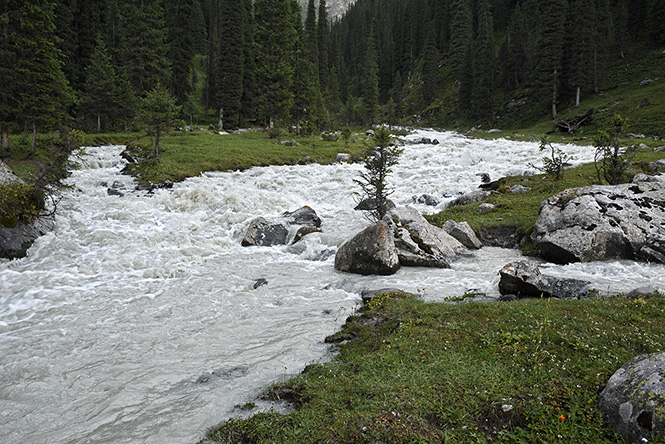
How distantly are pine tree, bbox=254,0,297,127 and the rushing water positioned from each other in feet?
84.4

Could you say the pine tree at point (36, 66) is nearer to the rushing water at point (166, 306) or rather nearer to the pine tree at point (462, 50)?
the rushing water at point (166, 306)

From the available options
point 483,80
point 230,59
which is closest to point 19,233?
point 230,59

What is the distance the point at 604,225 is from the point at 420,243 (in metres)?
6.68

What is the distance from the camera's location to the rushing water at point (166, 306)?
20.2 ft

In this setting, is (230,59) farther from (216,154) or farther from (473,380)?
(473,380)

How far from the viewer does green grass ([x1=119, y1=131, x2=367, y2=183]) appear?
2600cm

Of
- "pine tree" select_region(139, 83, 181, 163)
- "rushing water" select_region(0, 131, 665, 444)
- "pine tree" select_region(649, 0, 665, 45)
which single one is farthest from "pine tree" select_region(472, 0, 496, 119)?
"pine tree" select_region(139, 83, 181, 163)

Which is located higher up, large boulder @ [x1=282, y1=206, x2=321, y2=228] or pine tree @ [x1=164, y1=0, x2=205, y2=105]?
pine tree @ [x1=164, y1=0, x2=205, y2=105]

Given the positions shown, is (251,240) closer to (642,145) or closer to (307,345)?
(307,345)

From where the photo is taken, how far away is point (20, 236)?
1376 cm

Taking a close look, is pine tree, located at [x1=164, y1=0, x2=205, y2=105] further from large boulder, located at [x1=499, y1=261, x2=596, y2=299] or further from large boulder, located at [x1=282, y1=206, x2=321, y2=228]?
large boulder, located at [x1=499, y1=261, x2=596, y2=299]

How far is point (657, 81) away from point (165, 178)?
209 ft

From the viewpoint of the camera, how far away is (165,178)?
24.3 metres

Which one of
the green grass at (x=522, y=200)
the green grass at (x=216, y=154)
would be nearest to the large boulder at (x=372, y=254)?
the green grass at (x=522, y=200)
